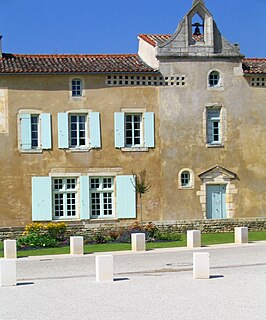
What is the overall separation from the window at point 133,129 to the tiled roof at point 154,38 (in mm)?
3573

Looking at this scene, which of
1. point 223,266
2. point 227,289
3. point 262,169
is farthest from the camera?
point 262,169

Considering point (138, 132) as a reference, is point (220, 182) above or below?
below

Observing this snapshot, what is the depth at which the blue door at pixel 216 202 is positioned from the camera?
36375 millimetres

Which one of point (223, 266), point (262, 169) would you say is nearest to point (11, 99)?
point (262, 169)

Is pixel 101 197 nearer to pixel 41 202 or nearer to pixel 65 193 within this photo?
pixel 65 193

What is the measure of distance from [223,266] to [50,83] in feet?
54.6

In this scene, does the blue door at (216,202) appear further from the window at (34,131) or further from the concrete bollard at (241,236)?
the concrete bollard at (241,236)

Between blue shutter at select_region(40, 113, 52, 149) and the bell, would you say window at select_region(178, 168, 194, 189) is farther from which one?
the bell

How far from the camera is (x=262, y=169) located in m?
37.0

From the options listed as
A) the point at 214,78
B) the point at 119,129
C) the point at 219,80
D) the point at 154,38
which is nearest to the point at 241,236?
the point at 119,129

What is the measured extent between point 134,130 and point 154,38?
507 cm

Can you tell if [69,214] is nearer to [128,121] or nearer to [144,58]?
[128,121]

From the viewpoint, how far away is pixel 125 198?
35125 mm

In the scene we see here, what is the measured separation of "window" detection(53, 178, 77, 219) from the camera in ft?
114
